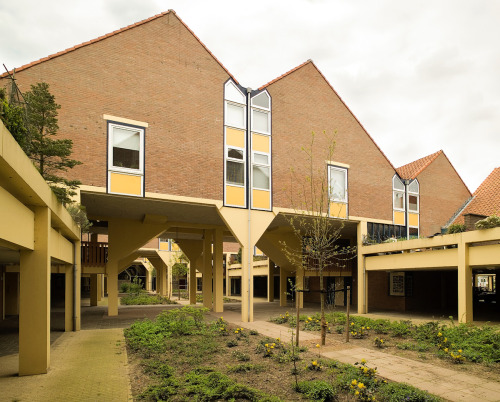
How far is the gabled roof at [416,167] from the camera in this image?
22.4 meters

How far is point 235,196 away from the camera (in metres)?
16.0

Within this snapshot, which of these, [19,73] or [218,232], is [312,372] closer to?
[19,73]

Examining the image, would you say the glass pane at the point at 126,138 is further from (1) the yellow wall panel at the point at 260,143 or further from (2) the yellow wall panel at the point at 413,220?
(2) the yellow wall panel at the point at 413,220

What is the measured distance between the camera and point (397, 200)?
21.3 m

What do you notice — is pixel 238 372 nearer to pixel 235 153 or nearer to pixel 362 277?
pixel 235 153

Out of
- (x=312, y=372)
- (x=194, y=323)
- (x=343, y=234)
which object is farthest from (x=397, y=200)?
(x=312, y=372)

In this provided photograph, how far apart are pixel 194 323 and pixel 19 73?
992cm

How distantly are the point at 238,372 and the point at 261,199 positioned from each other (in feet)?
31.1

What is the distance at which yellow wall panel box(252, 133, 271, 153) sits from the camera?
1659 centimetres

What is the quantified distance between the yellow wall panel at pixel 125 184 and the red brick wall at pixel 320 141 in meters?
5.83

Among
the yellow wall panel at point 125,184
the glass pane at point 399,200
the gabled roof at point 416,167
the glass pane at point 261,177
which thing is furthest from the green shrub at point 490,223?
the yellow wall panel at point 125,184

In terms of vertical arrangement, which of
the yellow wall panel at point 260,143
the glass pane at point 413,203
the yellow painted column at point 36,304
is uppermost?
the yellow wall panel at point 260,143

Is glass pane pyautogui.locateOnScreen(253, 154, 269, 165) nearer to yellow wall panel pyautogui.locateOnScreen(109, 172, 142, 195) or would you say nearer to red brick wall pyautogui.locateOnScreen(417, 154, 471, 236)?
yellow wall panel pyautogui.locateOnScreen(109, 172, 142, 195)

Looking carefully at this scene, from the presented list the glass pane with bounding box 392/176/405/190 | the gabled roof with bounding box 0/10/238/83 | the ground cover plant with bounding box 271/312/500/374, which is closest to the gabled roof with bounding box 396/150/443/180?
the glass pane with bounding box 392/176/405/190
